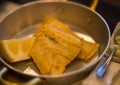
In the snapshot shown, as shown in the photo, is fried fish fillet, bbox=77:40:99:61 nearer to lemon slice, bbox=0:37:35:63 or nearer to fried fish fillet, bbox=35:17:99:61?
fried fish fillet, bbox=35:17:99:61

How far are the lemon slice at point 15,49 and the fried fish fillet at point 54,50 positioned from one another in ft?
0.06

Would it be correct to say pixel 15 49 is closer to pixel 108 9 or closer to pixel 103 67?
pixel 103 67

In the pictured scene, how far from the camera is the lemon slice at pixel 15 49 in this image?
567mm

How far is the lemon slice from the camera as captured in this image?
0.57 m

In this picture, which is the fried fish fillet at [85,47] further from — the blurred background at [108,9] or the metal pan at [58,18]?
the blurred background at [108,9]

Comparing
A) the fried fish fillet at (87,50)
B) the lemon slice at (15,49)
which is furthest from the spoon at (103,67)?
the lemon slice at (15,49)

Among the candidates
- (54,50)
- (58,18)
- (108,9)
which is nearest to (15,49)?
(54,50)

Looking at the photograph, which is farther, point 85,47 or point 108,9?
point 108,9

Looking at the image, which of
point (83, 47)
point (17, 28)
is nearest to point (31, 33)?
point (17, 28)

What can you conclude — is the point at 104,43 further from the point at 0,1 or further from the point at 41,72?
the point at 0,1

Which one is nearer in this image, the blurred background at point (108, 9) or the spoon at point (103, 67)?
the spoon at point (103, 67)

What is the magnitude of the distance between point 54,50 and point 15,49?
0.09m

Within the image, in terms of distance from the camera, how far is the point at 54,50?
0.57 m

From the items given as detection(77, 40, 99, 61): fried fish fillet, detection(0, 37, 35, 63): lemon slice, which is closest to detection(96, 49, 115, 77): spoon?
detection(77, 40, 99, 61): fried fish fillet
